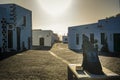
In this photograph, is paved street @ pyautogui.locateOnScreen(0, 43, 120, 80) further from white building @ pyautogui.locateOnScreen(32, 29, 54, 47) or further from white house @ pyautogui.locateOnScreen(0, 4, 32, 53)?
white building @ pyautogui.locateOnScreen(32, 29, 54, 47)

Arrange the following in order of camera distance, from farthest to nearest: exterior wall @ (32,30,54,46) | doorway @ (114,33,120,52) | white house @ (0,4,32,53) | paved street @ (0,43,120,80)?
exterior wall @ (32,30,54,46)
white house @ (0,4,32,53)
doorway @ (114,33,120,52)
paved street @ (0,43,120,80)

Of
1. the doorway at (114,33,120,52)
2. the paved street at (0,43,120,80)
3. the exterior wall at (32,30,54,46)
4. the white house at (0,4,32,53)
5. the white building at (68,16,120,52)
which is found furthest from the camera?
the exterior wall at (32,30,54,46)

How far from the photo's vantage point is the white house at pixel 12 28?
86.6ft

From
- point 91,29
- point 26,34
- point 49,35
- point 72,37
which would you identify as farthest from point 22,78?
point 49,35

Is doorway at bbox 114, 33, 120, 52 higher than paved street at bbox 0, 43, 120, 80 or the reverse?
higher

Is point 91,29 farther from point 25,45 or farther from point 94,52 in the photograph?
point 94,52

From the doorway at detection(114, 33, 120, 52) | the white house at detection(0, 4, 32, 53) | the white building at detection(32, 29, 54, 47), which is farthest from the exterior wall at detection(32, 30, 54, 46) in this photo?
the doorway at detection(114, 33, 120, 52)

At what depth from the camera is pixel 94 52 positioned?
631 centimetres

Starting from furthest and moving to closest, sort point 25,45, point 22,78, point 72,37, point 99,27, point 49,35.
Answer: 1. point 49,35
2. point 72,37
3. point 25,45
4. point 99,27
5. point 22,78

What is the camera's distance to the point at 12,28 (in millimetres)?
28016

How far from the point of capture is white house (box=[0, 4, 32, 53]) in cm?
2641

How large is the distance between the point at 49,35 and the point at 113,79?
43.0m

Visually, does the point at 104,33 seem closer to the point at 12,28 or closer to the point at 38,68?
the point at 12,28

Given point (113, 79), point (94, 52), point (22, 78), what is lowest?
point (22, 78)
